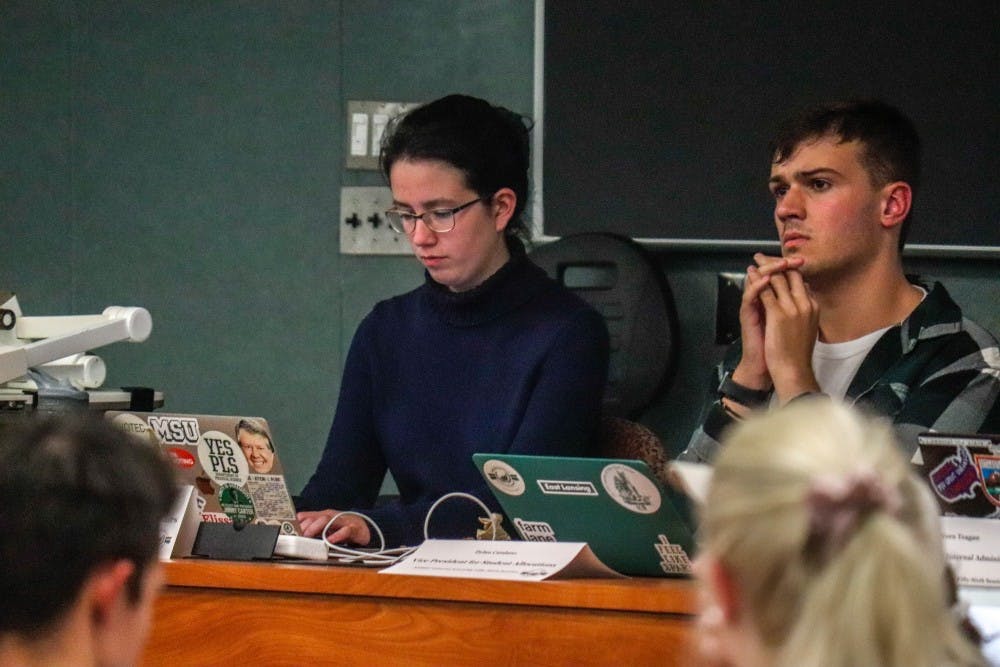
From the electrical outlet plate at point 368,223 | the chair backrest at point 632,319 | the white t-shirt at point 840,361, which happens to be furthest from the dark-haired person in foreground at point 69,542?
the electrical outlet plate at point 368,223

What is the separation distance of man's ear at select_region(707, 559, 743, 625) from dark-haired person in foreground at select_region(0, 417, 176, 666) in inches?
17.9

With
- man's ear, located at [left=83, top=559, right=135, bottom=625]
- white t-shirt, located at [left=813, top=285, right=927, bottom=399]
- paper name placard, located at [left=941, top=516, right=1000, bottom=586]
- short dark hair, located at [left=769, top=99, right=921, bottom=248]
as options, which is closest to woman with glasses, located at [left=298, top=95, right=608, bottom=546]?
white t-shirt, located at [left=813, top=285, right=927, bottom=399]

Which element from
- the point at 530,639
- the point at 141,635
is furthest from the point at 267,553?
the point at 141,635

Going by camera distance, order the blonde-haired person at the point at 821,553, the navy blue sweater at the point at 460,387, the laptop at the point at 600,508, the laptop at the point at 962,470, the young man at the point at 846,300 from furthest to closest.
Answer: the navy blue sweater at the point at 460,387 < the young man at the point at 846,300 < the laptop at the point at 600,508 < the laptop at the point at 962,470 < the blonde-haired person at the point at 821,553

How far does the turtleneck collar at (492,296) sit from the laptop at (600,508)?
0.79 meters

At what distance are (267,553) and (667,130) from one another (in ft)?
5.67

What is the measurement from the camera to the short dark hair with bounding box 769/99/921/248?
2184mm

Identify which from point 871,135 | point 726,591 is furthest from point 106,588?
point 871,135

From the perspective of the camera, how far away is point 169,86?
3.48m

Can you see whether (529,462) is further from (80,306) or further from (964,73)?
(80,306)

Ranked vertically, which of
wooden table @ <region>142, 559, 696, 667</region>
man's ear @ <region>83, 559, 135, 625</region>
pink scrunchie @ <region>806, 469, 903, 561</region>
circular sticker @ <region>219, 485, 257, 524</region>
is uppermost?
pink scrunchie @ <region>806, 469, 903, 561</region>

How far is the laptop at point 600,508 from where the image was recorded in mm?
1618

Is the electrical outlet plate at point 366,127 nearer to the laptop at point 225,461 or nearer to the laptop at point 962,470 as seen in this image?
the laptop at point 225,461

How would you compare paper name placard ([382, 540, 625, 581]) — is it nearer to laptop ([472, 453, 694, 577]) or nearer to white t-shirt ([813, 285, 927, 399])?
laptop ([472, 453, 694, 577])
